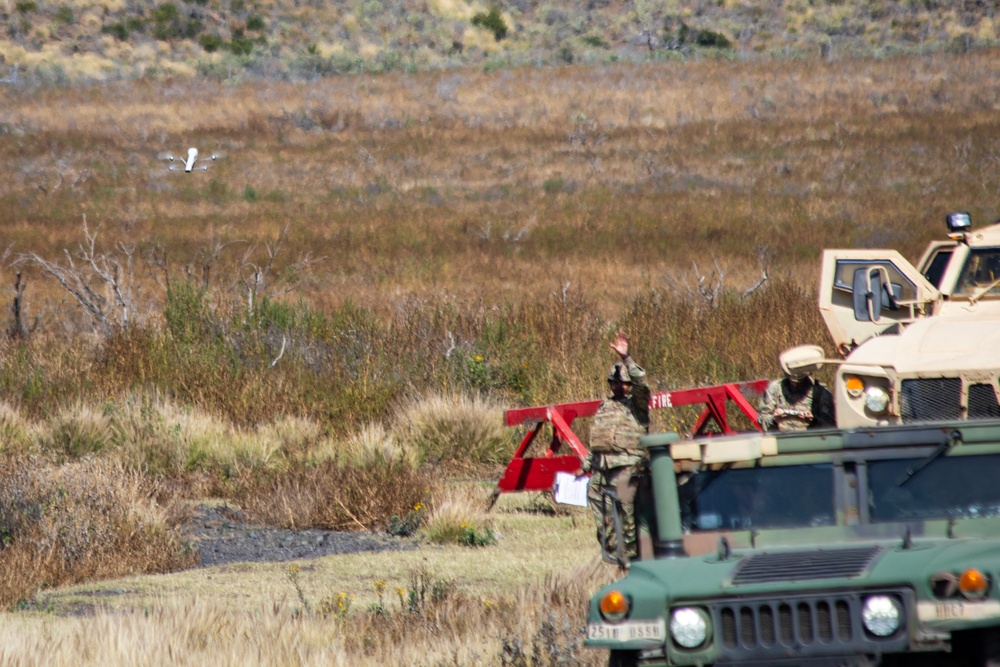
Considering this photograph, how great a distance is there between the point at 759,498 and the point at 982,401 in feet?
8.77

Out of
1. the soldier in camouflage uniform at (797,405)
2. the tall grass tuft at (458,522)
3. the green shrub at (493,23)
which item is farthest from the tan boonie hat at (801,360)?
the green shrub at (493,23)

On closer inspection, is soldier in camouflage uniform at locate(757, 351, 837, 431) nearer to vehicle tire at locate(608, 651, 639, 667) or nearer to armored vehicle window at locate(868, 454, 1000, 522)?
armored vehicle window at locate(868, 454, 1000, 522)

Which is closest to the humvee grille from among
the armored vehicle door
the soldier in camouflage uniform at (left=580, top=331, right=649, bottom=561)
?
the soldier in camouflage uniform at (left=580, top=331, right=649, bottom=561)

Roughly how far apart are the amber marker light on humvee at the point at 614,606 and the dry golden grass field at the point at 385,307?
115 centimetres

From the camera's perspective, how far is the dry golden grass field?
7.93 meters

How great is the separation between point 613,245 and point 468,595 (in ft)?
69.7

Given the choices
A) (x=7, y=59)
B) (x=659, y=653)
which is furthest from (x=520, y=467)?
(x=7, y=59)

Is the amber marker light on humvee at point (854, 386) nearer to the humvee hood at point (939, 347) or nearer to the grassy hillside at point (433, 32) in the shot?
the humvee hood at point (939, 347)

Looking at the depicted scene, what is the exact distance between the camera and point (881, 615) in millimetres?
4352

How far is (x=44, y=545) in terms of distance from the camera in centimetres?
876

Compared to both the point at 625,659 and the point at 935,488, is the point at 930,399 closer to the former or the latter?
the point at 935,488

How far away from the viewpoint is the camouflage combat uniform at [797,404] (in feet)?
27.6

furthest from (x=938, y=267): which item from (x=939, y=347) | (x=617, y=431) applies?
(x=617, y=431)

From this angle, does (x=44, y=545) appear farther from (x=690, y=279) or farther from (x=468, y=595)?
(x=690, y=279)
